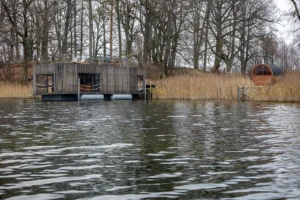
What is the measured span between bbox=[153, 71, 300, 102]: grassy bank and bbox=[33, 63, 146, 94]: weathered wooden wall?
453cm

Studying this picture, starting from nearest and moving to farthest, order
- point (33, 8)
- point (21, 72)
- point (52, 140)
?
point (52, 140) < point (33, 8) < point (21, 72)

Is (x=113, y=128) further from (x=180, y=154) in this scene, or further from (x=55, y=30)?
(x=55, y=30)

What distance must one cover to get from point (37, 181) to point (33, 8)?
40.8 m

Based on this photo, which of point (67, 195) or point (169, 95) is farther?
point (169, 95)

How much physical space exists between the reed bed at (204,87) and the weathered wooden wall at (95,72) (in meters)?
6.01

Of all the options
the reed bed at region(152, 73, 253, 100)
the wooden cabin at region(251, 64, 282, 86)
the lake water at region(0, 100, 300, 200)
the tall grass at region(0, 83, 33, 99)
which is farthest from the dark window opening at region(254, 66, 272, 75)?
the lake water at region(0, 100, 300, 200)

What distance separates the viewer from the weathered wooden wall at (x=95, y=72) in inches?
1451

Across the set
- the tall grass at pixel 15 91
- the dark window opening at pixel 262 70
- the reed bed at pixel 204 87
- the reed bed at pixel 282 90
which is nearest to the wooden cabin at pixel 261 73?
the dark window opening at pixel 262 70

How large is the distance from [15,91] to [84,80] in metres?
5.68

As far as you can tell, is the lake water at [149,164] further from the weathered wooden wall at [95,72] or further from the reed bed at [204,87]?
the weathered wooden wall at [95,72]

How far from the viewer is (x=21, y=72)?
159 feet

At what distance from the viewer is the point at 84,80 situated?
39625 millimetres

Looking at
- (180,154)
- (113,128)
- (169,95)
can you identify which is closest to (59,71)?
(169,95)

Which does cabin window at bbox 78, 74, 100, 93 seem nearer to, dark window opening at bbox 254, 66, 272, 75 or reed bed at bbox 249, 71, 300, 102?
dark window opening at bbox 254, 66, 272, 75
